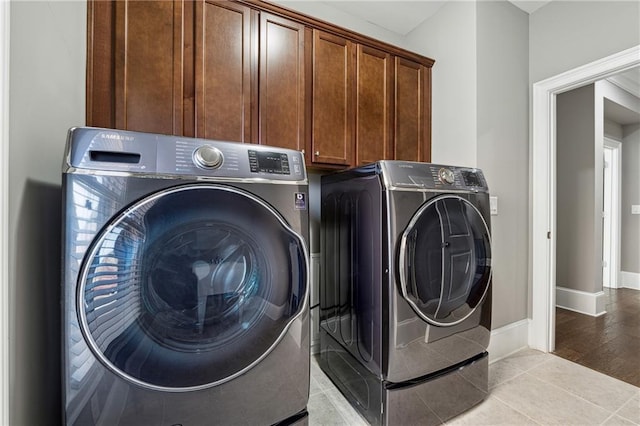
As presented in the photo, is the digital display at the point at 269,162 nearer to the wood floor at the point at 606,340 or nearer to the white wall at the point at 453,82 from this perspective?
the white wall at the point at 453,82

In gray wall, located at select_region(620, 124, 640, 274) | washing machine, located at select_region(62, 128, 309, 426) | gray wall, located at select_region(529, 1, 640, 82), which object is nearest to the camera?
washing machine, located at select_region(62, 128, 309, 426)

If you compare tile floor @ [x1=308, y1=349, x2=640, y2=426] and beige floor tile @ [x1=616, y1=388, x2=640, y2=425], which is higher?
beige floor tile @ [x1=616, y1=388, x2=640, y2=425]

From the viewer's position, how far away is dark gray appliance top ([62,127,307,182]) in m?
0.73

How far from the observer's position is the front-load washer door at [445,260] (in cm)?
120

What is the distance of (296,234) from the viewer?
0.96m

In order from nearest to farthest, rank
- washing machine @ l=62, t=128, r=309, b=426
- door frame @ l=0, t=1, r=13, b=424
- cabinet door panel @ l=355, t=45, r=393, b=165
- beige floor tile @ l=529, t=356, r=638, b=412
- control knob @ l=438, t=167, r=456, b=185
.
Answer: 1. door frame @ l=0, t=1, r=13, b=424
2. washing machine @ l=62, t=128, r=309, b=426
3. control knob @ l=438, t=167, r=456, b=185
4. beige floor tile @ l=529, t=356, r=638, b=412
5. cabinet door panel @ l=355, t=45, r=393, b=165

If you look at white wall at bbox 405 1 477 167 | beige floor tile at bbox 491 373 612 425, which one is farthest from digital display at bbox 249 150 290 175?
beige floor tile at bbox 491 373 612 425

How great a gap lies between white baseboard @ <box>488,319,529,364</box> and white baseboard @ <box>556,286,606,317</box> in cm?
133

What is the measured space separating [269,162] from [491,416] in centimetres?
163

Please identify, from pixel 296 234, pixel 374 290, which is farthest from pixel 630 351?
pixel 296 234

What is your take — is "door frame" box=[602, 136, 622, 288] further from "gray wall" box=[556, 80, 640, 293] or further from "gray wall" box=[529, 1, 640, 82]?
"gray wall" box=[529, 1, 640, 82]

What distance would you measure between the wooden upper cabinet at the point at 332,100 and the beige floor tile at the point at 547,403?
1.60 meters

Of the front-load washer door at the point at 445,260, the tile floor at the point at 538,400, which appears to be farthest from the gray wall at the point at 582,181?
the front-load washer door at the point at 445,260

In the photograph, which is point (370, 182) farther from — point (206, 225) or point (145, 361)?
point (145, 361)
